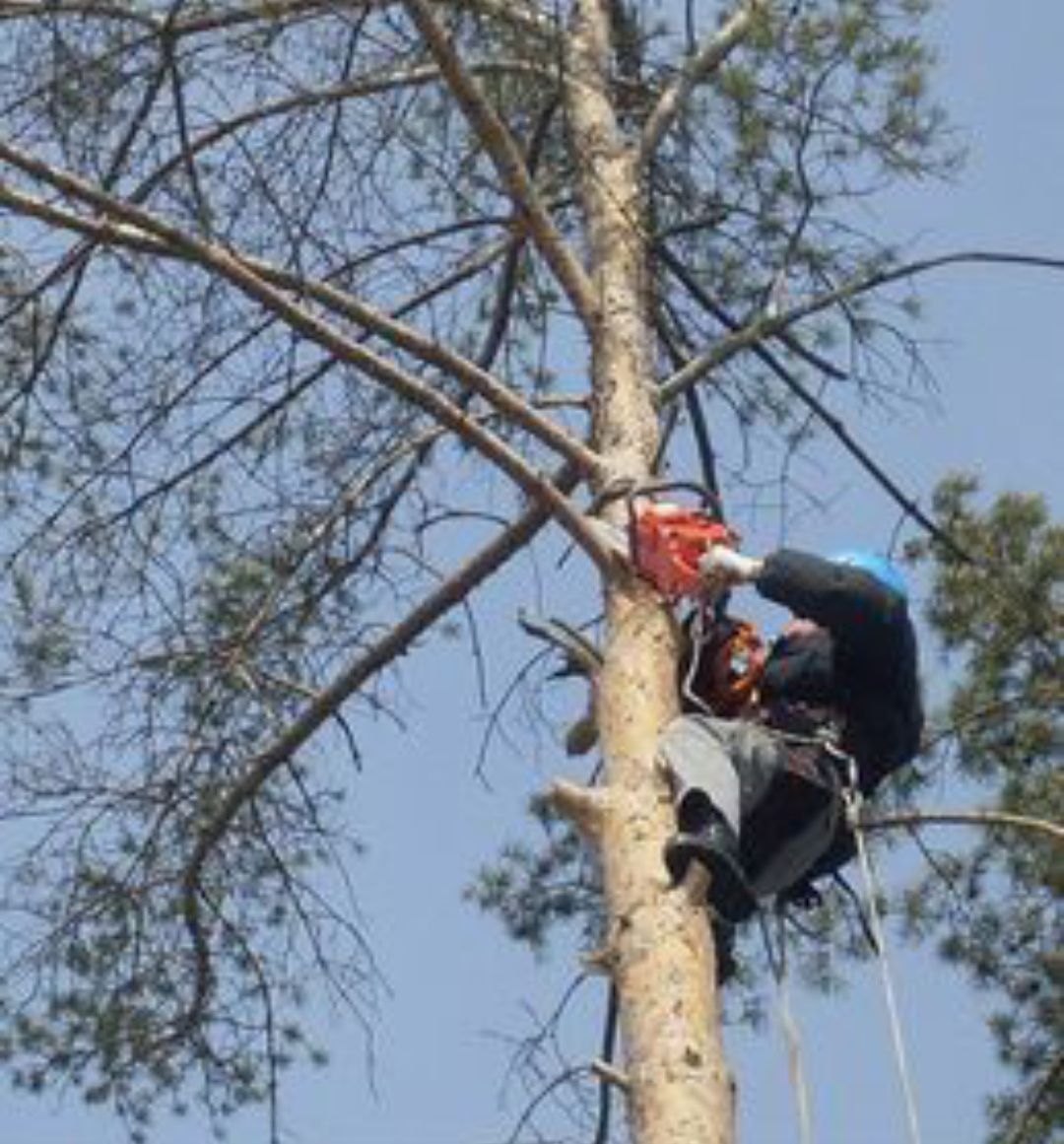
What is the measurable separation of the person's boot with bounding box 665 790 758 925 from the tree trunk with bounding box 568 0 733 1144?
0.05m

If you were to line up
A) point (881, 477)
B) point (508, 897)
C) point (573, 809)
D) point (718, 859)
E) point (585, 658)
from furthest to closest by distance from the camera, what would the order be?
point (508, 897) → point (881, 477) → point (585, 658) → point (573, 809) → point (718, 859)

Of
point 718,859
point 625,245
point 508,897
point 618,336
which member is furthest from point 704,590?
point 508,897

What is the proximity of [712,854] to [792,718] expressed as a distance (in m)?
0.50

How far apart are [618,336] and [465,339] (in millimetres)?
1410

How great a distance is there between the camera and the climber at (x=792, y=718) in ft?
14.4

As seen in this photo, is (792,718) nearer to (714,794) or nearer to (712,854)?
(714,794)

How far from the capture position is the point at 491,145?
5441 mm

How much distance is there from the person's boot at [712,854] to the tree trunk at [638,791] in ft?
0.18

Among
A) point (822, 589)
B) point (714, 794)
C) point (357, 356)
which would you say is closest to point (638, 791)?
point (714, 794)

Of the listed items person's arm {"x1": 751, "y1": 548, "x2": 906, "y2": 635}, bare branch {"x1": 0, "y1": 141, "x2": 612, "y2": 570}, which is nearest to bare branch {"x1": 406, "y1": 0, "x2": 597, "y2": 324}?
bare branch {"x1": 0, "y1": 141, "x2": 612, "y2": 570}

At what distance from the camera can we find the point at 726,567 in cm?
466

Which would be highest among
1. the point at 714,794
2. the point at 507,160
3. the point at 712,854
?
the point at 507,160

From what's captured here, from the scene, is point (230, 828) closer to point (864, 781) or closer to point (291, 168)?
point (291, 168)

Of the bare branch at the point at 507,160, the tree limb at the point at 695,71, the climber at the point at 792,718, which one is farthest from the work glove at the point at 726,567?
the tree limb at the point at 695,71
